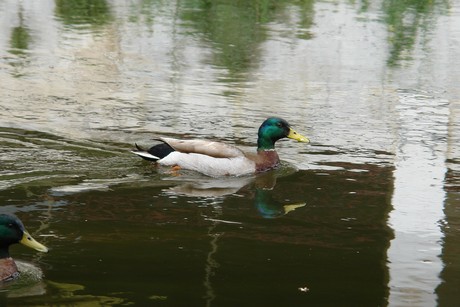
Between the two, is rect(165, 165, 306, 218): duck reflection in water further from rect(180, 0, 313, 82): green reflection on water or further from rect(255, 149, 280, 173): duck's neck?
rect(180, 0, 313, 82): green reflection on water

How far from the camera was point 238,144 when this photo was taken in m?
13.2

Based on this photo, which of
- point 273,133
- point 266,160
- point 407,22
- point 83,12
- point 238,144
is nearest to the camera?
point 266,160

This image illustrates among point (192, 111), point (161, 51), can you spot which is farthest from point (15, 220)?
point (161, 51)

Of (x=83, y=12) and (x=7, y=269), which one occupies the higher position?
(x=7, y=269)

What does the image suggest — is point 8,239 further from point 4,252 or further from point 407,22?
point 407,22

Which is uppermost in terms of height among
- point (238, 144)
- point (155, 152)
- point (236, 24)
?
point (155, 152)

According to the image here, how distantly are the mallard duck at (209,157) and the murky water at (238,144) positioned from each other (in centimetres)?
13

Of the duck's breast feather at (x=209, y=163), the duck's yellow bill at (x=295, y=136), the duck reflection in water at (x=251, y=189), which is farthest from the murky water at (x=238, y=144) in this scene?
the duck's yellow bill at (x=295, y=136)

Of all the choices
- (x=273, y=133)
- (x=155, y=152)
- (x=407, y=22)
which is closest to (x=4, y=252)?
(x=155, y=152)

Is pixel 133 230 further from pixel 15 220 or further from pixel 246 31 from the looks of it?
pixel 246 31

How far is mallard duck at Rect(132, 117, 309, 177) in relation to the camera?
38.8ft

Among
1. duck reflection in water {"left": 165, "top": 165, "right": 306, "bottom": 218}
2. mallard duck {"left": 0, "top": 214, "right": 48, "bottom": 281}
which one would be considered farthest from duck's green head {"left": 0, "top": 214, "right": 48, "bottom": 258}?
duck reflection in water {"left": 165, "top": 165, "right": 306, "bottom": 218}

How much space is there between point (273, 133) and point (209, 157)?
909 millimetres

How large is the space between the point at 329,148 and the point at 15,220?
18.6 feet
